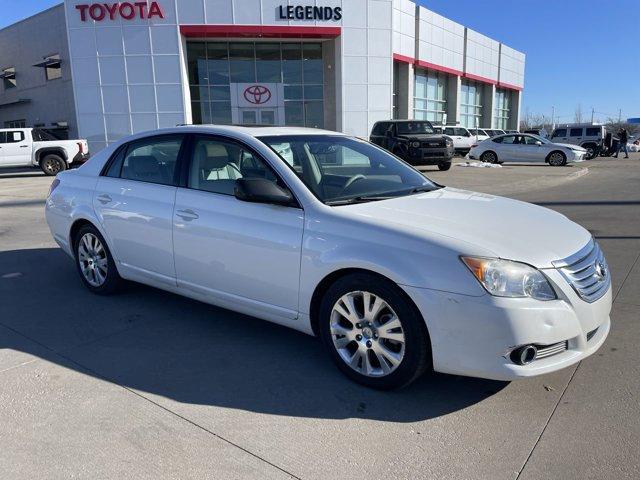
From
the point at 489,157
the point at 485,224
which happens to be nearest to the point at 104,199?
the point at 485,224

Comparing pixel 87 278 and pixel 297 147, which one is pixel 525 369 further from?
pixel 87 278

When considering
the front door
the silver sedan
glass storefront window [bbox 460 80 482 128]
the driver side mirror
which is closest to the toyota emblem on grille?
the front door

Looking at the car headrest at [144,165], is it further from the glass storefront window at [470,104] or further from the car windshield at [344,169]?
the glass storefront window at [470,104]

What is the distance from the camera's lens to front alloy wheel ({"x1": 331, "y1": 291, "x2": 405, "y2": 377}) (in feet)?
10.4

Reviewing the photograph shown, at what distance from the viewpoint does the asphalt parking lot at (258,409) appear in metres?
2.60

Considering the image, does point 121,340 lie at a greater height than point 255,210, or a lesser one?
lesser

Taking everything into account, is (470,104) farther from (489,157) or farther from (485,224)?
(485,224)

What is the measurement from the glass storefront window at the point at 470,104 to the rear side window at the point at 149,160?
38.5 meters

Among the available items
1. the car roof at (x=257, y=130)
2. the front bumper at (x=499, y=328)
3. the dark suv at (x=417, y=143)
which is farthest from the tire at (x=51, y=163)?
the front bumper at (x=499, y=328)

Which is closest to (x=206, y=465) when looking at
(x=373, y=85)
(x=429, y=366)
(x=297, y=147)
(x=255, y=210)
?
(x=429, y=366)

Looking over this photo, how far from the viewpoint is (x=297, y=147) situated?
163 inches

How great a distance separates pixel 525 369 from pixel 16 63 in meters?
42.5

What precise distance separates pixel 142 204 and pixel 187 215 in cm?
64

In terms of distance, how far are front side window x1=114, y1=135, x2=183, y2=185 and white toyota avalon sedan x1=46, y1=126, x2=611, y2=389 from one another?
0.05 ft
